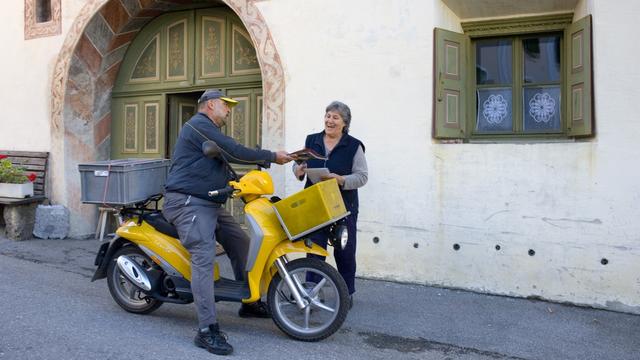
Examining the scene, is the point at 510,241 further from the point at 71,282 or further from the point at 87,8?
the point at 87,8

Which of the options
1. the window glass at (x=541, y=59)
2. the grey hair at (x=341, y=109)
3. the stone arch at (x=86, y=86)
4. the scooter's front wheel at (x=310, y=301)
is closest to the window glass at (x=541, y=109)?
the window glass at (x=541, y=59)

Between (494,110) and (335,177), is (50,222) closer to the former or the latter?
(335,177)

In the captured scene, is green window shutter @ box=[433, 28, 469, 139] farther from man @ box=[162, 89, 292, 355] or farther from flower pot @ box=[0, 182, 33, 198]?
flower pot @ box=[0, 182, 33, 198]

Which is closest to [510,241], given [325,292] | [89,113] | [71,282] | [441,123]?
[441,123]

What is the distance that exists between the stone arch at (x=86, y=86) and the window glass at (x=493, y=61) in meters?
3.63

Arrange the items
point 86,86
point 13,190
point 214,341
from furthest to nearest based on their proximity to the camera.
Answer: point 86,86 < point 13,190 < point 214,341

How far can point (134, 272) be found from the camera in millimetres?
4738

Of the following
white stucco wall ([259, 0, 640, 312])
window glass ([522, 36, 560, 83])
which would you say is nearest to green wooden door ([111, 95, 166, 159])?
white stucco wall ([259, 0, 640, 312])

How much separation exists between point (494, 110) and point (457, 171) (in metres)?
0.94

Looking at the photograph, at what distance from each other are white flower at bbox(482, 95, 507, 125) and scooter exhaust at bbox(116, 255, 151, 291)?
391cm

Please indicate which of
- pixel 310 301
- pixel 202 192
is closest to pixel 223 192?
pixel 202 192

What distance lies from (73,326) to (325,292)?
198 cm

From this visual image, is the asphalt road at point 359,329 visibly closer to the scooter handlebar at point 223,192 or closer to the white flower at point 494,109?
the scooter handlebar at point 223,192

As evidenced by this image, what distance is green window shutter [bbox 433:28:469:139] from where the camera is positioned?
20.1ft
